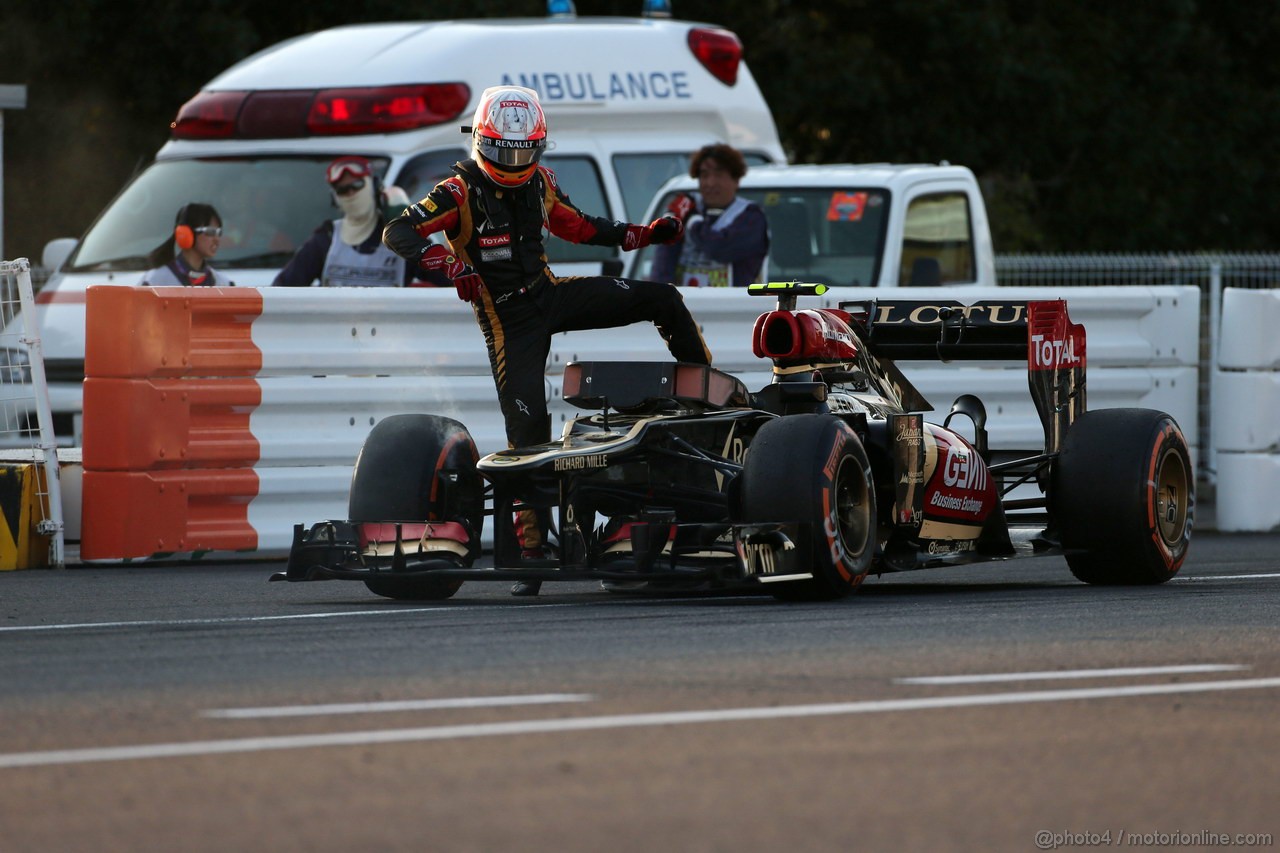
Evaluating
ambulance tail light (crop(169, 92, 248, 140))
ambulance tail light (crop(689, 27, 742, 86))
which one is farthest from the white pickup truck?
ambulance tail light (crop(169, 92, 248, 140))

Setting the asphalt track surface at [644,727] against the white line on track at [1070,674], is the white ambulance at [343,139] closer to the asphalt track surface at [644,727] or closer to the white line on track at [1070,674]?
the asphalt track surface at [644,727]

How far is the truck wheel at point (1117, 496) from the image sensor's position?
34.3ft

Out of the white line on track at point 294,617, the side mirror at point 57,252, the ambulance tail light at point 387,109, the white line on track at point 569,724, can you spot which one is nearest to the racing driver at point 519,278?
the white line on track at point 294,617

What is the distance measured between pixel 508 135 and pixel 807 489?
1.94 meters

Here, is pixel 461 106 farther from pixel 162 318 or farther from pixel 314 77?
pixel 162 318

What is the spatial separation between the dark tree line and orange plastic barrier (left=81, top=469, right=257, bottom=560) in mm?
14670

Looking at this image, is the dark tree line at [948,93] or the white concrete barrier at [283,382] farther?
the dark tree line at [948,93]

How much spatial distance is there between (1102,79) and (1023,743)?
26.7 meters

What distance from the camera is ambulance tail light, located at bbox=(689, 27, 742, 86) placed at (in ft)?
55.8

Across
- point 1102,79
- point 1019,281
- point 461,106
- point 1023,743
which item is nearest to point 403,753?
point 1023,743

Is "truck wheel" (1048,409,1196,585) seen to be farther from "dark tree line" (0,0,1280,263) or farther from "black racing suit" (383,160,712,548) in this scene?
"dark tree line" (0,0,1280,263)

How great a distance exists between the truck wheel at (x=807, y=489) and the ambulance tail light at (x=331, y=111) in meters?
6.33

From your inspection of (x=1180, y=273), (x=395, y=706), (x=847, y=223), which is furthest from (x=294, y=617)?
(x=1180, y=273)

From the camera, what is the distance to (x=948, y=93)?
3061 centimetres
